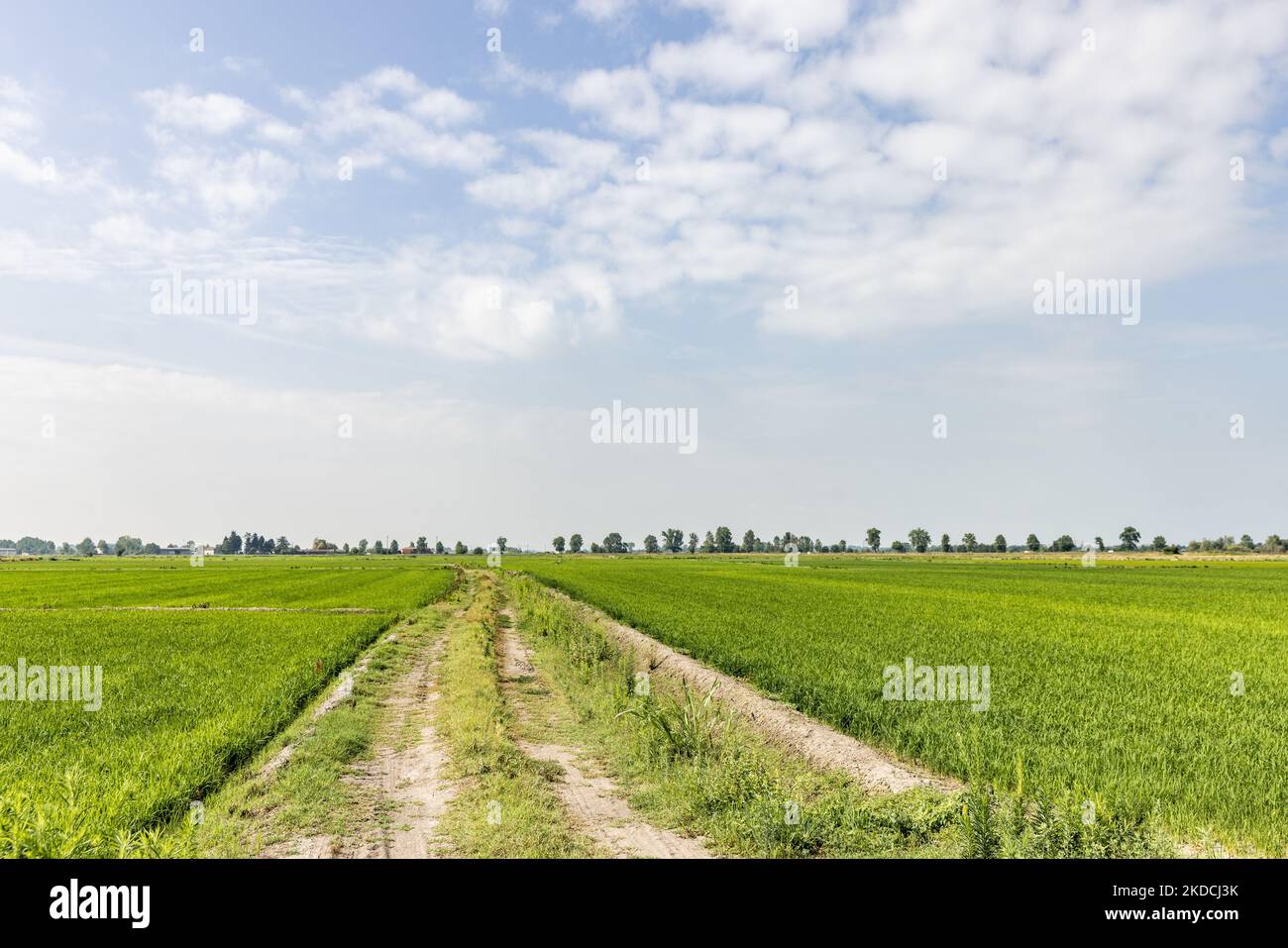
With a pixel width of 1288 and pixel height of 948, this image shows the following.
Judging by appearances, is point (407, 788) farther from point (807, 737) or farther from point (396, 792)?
point (807, 737)

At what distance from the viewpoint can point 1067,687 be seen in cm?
1370

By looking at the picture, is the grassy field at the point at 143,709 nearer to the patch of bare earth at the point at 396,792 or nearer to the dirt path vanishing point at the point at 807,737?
the patch of bare earth at the point at 396,792

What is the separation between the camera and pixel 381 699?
1416 centimetres

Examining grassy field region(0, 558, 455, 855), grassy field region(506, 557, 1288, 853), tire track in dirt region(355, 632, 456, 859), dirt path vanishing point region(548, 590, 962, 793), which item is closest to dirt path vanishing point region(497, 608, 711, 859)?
tire track in dirt region(355, 632, 456, 859)

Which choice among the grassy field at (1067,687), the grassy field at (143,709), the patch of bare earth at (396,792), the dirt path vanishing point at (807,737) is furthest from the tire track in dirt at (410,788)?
the grassy field at (1067,687)

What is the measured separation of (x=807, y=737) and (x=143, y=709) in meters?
10.9

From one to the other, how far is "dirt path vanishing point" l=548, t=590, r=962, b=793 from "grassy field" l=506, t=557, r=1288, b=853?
1.06 ft

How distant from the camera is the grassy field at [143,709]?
6715 mm

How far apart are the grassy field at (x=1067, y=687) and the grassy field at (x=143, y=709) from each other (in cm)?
857

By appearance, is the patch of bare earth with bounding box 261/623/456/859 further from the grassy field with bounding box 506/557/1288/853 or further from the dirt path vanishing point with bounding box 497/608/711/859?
the grassy field with bounding box 506/557/1288/853

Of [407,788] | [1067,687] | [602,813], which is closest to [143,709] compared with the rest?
[407,788]

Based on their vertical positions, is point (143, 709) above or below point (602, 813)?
above
